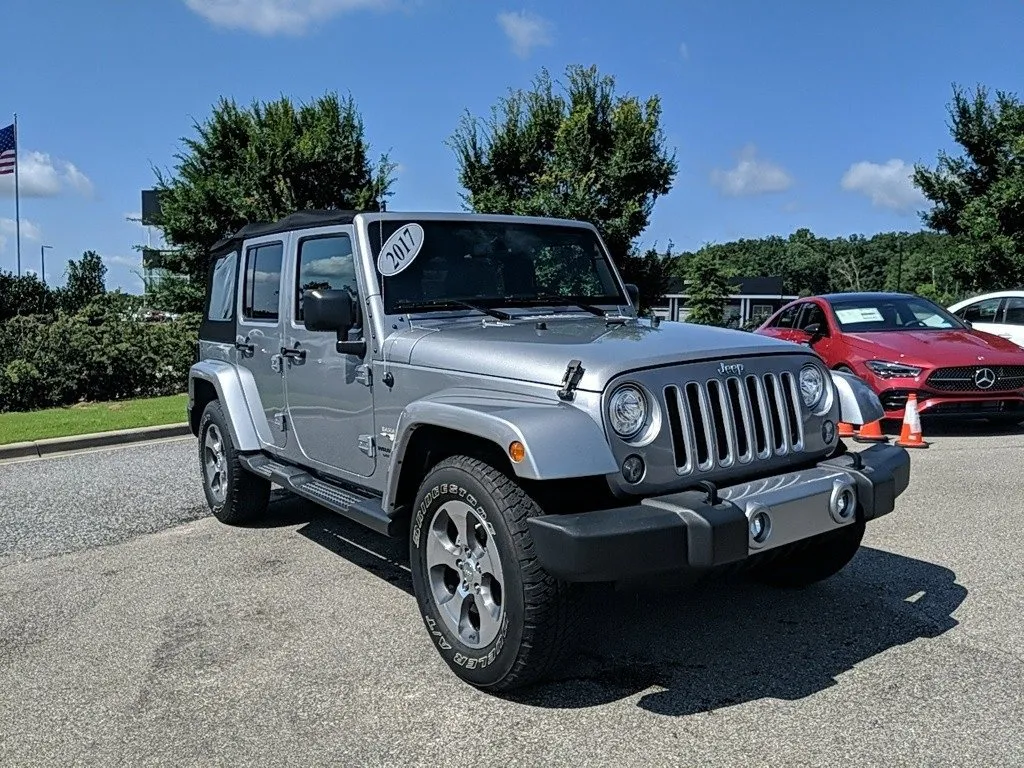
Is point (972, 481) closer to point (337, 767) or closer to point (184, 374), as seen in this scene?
point (337, 767)

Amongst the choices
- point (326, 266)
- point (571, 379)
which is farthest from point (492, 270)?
point (571, 379)

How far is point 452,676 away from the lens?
3.69 meters

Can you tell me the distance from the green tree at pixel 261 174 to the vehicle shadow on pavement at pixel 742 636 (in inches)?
665

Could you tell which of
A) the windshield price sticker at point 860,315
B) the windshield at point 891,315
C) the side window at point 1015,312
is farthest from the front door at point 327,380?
the side window at point 1015,312

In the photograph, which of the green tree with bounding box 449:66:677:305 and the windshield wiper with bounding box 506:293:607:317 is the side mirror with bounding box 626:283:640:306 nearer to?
the windshield wiper with bounding box 506:293:607:317

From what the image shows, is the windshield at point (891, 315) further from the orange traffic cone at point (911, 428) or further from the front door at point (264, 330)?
the front door at point (264, 330)

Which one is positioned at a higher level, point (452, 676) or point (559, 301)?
point (559, 301)

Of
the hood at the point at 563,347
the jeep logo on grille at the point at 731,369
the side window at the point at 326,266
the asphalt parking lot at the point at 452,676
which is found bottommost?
the asphalt parking lot at the point at 452,676

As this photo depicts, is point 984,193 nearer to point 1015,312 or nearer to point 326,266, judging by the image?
point 1015,312

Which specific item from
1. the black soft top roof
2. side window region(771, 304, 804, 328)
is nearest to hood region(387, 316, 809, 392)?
the black soft top roof

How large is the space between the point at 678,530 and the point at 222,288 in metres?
4.55

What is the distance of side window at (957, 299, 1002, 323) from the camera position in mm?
12789

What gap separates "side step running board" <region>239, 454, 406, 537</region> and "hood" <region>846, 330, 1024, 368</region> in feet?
22.4

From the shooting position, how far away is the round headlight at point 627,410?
334 cm
